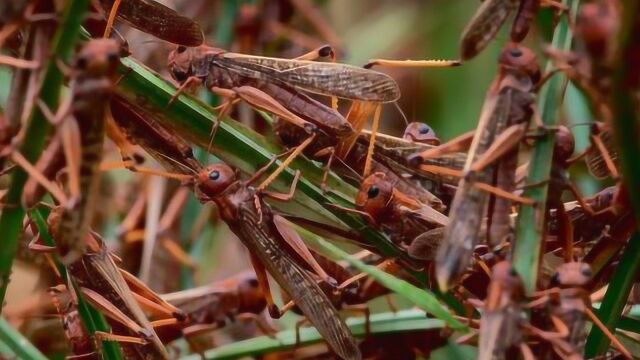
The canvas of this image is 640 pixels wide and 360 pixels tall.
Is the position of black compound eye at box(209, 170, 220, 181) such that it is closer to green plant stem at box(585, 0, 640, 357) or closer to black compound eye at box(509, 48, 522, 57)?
black compound eye at box(509, 48, 522, 57)

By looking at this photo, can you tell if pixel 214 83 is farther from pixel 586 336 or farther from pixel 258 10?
pixel 258 10

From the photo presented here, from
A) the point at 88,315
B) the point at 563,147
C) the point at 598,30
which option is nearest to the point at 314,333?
the point at 88,315

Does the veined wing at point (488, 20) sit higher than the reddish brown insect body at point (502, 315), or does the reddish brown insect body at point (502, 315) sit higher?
the veined wing at point (488, 20)

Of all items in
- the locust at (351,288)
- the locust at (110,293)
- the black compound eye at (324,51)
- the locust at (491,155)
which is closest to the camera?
the locust at (491,155)

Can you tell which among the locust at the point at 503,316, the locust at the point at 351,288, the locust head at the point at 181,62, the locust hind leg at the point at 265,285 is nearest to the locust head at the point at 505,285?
the locust at the point at 503,316

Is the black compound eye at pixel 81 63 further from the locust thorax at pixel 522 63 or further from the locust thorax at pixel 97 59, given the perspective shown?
the locust thorax at pixel 522 63

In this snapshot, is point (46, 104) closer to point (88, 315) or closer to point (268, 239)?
point (88, 315)
